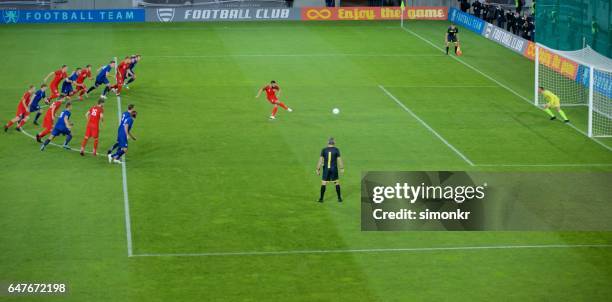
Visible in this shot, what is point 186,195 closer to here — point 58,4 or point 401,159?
point 401,159

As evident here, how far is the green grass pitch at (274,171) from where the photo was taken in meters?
23.4

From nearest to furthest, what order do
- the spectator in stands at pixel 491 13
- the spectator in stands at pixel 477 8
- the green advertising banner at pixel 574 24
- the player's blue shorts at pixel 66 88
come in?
the player's blue shorts at pixel 66 88 → the green advertising banner at pixel 574 24 → the spectator in stands at pixel 491 13 → the spectator in stands at pixel 477 8

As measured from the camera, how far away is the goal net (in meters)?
39.5

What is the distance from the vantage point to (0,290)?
73.0 feet

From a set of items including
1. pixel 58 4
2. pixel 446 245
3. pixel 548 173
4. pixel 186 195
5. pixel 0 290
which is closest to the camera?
pixel 0 290

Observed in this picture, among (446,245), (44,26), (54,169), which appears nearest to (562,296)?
(446,245)

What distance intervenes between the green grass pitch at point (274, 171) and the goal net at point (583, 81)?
913 mm

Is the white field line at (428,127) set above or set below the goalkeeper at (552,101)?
below

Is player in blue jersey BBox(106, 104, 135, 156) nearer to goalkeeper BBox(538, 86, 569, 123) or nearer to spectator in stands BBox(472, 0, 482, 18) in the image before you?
goalkeeper BBox(538, 86, 569, 123)

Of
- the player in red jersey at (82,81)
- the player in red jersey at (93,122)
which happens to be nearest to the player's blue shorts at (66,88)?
the player in red jersey at (82,81)

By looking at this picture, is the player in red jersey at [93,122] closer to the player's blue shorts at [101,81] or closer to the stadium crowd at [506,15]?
the player's blue shorts at [101,81]

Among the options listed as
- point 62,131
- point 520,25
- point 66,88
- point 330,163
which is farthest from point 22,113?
point 520,25

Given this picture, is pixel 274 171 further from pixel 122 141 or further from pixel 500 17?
pixel 500 17

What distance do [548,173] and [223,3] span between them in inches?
1844
